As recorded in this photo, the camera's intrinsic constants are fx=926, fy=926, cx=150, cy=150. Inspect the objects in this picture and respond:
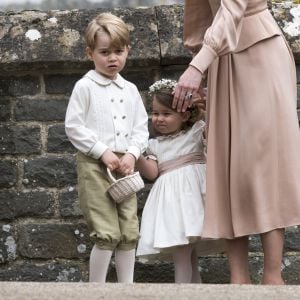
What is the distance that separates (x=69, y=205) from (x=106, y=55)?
3.75ft

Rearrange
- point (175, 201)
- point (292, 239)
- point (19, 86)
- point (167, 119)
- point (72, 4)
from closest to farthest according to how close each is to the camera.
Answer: point (175, 201), point (167, 119), point (292, 239), point (19, 86), point (72, 4)

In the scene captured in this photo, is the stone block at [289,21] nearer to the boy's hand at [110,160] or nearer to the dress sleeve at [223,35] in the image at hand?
the dress sleeve at [223,35]

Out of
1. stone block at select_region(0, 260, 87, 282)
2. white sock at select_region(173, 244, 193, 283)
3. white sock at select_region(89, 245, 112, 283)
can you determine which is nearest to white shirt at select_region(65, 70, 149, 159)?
white sock at select_region(89, 245, 112, 283)

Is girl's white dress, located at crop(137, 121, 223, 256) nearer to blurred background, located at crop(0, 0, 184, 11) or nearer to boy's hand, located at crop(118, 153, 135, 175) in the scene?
boy's hand, located at crop(118, 153, 135, 175)

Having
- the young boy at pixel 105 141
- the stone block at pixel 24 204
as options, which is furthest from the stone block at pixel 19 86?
the young boy at pixel 105 141

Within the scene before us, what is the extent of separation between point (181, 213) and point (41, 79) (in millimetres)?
1281

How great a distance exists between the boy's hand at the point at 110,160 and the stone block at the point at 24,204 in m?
1.05

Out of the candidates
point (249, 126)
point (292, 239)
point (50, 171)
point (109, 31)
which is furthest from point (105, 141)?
point (292, 239)

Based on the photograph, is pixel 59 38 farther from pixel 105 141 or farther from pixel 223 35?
pixel 223 35

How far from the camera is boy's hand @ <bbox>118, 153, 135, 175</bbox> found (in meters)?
4.04

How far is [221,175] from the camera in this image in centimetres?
384

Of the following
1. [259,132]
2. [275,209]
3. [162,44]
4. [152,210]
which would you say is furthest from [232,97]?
[162,44]

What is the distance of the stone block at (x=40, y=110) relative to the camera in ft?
16.5

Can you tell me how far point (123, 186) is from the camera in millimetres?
3994
